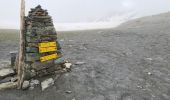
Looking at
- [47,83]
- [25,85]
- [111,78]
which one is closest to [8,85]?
[25,85]

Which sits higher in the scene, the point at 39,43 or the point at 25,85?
the point at 39,43

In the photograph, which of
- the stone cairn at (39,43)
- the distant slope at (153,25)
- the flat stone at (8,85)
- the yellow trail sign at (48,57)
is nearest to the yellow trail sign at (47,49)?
the stone cairn at (39,43)

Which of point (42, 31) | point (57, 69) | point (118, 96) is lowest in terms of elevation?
point (118, 96)

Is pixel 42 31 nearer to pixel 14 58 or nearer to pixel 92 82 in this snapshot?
pixel 14 58

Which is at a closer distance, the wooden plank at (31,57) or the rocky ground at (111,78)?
the rocky ground at (111,78)

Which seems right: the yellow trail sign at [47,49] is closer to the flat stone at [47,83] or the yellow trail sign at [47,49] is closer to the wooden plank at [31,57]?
the wooden plank at [31,57]

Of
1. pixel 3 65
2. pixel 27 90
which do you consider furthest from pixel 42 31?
pixel 3 65

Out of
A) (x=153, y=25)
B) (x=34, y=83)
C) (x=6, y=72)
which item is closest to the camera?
(x=34, y=83)

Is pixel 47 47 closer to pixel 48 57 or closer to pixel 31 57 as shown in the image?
pixel 48 57

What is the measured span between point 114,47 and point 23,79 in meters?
8.96

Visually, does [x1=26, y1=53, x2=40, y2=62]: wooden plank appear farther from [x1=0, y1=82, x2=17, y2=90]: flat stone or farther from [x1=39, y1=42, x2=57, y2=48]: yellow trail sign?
[x1=0, y1=82, x2=17, y2=90]: flat stone

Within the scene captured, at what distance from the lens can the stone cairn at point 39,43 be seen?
347 inches

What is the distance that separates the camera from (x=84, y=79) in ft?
31.1

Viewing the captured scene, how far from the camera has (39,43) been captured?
886 cm
